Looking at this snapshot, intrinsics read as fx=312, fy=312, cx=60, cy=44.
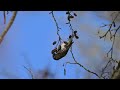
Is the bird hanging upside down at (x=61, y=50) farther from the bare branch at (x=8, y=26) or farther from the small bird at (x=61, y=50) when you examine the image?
the bare branch at (x=8, y=26)

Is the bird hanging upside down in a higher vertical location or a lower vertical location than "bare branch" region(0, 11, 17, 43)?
lower

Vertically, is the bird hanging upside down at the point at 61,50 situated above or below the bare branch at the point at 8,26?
below

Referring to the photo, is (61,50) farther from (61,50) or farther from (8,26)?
(8,26)

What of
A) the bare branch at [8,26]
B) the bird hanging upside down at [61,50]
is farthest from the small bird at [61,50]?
the bare branch at [8,26]

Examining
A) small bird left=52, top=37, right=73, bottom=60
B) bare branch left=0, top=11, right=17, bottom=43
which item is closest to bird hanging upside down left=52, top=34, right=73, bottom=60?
small bird left=52, top=37, right=73, bottom=60

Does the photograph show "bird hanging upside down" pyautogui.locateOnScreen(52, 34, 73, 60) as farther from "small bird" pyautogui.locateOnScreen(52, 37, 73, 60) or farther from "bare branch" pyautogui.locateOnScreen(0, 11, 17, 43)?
"bare branch" pyautogui.locateOnScreen(0, 11, 17, 43)

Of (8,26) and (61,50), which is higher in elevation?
(8,26)

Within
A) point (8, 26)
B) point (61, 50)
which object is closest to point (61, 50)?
point (61, 50)
